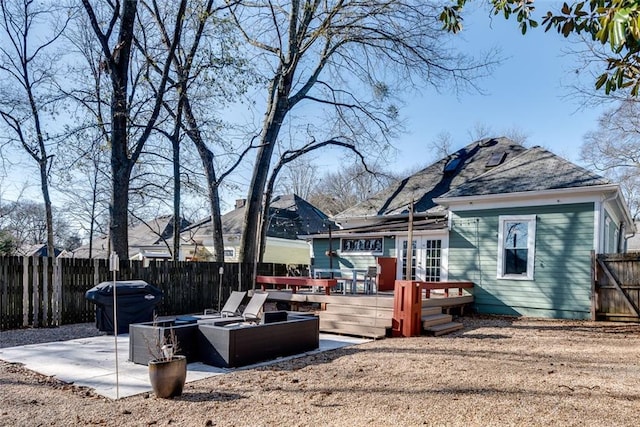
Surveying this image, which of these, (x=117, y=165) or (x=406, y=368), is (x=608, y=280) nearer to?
(x=406, y=368)

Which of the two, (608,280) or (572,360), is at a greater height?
(608,280)

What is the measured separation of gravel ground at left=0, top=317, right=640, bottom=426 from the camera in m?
4.02

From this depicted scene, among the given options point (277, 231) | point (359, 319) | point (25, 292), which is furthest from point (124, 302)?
point (277, 231)

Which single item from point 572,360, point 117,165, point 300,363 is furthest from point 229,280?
point 572,360

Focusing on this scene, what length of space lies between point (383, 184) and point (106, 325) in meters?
13.8

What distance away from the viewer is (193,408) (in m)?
4.34

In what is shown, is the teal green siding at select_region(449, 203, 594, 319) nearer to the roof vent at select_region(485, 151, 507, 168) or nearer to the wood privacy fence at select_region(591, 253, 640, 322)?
the wood privacy fence at select_region(591, 253, 640, 322)

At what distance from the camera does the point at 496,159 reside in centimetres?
1454

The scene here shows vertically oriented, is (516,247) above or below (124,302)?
above

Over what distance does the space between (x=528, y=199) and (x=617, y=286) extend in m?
2.80

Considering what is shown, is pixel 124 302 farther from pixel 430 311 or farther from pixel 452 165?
pixel 452 165

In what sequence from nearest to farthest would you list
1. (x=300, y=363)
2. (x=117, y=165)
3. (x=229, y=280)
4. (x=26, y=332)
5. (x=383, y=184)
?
(x=300, y=363), (x=26, y=332), (x=117, y=165), (x=229, y=280), (x=383, y=184)

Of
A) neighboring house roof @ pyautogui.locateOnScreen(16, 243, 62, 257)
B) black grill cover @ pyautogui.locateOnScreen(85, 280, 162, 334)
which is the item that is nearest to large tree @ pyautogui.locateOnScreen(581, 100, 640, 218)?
black grill cover @ pyautogui.locateOnScreen(85, 280, 162, 334)

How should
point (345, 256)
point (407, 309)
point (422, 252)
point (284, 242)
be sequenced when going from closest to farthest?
point (407, 309) → point (422, 252) → point (345, 256) → point (284, 242)
